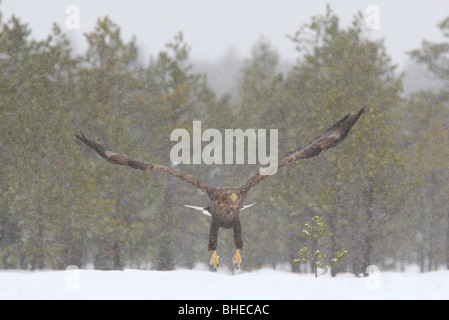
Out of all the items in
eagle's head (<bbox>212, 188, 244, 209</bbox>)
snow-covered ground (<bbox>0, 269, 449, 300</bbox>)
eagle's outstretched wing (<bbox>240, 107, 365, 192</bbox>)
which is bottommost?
snow-covered ground (<bbox>0, 269, 449, 300</bbox>)

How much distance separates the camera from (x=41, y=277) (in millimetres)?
17141

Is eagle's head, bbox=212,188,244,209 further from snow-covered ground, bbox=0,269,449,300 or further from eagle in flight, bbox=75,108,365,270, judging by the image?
snow-covered ground, bbox=0,269,449,300

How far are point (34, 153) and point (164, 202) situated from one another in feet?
25.2

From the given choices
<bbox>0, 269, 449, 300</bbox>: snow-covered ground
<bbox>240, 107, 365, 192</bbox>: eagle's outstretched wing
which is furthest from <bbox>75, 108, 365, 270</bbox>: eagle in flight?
<bbox>0, 269, 449, 300</bbox>: snow-covered ground

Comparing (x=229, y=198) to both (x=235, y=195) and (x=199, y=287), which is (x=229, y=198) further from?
(x=199, y=287)

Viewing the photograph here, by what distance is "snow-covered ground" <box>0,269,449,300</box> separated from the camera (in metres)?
14.1

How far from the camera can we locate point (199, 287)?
49.7 ft

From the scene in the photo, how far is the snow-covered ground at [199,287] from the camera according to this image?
14.1 metres

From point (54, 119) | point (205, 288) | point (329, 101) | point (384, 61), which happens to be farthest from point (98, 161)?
point (384, 61)

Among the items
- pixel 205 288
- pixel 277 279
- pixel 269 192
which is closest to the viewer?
pixel 205 288

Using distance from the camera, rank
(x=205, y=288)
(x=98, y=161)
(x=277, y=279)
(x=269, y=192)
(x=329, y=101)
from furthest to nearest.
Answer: (x=269, y=192) → (x=98, y=161) → (x=329, y=101) → (x=277, y=279) → (x=205, y=288)

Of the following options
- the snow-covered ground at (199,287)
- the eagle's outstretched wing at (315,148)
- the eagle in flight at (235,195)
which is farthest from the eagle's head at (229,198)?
the snow-covered ground at (199,287)

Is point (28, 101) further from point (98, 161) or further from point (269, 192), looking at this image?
point (269, 192)

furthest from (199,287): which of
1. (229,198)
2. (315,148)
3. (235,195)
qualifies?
(315,148)
